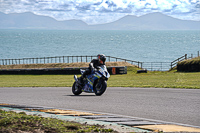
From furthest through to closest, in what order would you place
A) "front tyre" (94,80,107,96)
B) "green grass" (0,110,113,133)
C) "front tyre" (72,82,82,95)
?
"front tyre" (72,82,82,95), "front tyre" (94,80,107,96), "green grass" (0,110,113,133)

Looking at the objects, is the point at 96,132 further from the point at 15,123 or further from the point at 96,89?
the point at 96,89

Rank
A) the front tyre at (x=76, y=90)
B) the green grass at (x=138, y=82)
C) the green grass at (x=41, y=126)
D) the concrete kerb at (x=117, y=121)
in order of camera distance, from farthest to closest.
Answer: the green grass at (x=138, y=82) < the front tyre at (x=76, y=90) < the concrete kerb at (x=117, y=121) < the green grass at (x=41, y=126)

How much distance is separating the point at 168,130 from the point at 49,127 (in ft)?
8.26

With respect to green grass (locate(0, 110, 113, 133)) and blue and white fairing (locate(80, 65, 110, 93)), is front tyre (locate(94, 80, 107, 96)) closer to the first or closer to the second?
blue and white fairing (locate(80, 65, 110, 93))

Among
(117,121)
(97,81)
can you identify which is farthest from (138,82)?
(117,121)

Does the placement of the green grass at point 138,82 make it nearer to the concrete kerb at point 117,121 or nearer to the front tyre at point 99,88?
the front tyre at point 99,88

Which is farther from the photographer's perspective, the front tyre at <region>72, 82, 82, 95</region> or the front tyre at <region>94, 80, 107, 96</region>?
the front tyre at <region>72, 82, 82, 95</region>

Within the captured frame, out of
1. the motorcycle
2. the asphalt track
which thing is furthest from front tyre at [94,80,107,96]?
the asphalt track

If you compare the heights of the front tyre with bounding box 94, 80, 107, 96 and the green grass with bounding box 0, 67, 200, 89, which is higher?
the front tyre with bounding box 94, 80, 107, 96

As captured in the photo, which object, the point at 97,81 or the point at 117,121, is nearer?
the point at 117,121

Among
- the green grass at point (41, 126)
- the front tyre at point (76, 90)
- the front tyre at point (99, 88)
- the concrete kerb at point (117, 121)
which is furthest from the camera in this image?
the front tyre at point (76, 90)

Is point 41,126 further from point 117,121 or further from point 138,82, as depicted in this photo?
point 138,82

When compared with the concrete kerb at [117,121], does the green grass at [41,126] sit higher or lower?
higher

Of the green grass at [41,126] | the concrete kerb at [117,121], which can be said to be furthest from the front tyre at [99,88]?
the green grass at [41,126]
